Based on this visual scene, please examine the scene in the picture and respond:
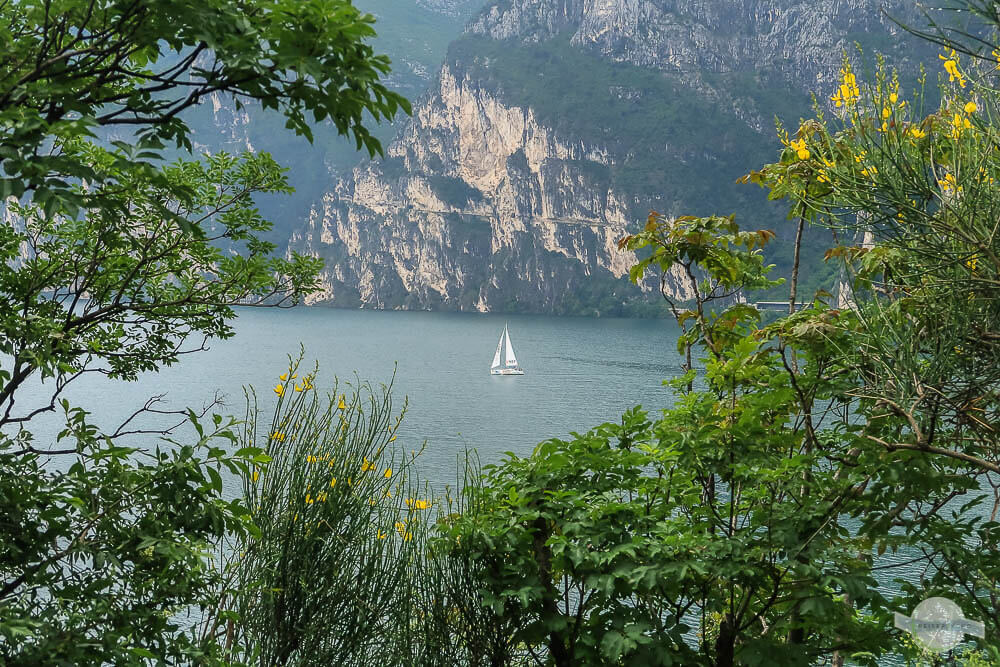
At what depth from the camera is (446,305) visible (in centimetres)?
16138

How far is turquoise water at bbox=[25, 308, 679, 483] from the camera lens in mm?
34719

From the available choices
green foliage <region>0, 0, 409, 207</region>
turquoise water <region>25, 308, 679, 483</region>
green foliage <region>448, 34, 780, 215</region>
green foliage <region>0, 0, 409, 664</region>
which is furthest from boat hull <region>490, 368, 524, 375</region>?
green foliage <region>448, 34, 780, 215</region>

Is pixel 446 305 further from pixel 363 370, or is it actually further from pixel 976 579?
pixel 976 579

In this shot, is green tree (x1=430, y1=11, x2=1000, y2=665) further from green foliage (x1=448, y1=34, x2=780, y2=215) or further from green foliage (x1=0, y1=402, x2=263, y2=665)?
green foliage (x1=448, y1=34, x2=780, y2=215)

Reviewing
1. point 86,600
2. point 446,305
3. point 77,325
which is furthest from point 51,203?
point 446,305

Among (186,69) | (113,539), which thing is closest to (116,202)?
(186,69)

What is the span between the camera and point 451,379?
55.9 m

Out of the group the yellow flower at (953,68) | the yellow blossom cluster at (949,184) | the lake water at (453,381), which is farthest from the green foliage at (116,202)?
the lake water at (453,381)

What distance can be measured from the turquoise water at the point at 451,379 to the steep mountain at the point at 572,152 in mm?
51798

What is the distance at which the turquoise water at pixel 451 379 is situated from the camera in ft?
114

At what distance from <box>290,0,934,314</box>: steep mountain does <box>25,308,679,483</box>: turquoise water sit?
170ft

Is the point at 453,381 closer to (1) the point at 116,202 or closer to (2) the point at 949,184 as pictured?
(2) the point at 949,184

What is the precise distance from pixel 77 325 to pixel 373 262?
542 ft

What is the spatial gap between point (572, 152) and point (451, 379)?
111 metres
